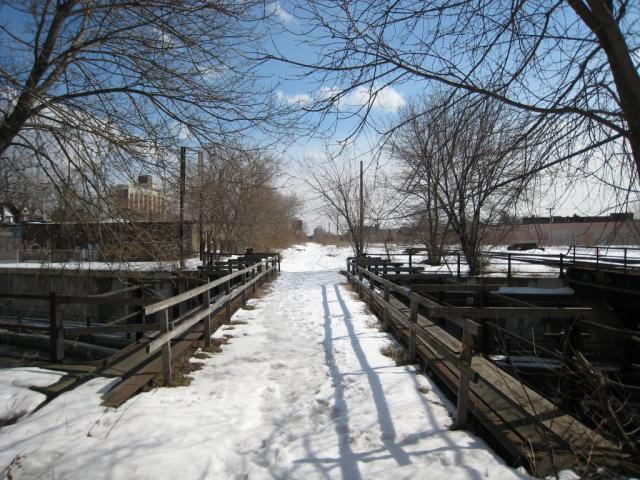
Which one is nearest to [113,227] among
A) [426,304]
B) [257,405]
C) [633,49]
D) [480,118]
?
[257,405]

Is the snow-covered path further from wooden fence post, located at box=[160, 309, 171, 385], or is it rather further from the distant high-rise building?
the distant high-rise building

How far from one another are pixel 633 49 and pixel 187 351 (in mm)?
5996

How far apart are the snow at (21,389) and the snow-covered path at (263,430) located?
25cm

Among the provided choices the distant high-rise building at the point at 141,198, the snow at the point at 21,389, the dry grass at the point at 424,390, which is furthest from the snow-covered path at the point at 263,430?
the distant high-rise building at the point at 141,198

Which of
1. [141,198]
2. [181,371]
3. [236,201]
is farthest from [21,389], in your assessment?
[236,201]

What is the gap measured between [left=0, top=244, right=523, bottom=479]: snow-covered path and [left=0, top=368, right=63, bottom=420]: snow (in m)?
0.25

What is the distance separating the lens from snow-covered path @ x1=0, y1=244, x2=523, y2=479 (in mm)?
3059

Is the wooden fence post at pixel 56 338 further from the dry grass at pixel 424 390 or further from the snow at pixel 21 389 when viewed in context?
the dry grass at pixel 424 390

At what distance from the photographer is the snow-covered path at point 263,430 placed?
3059 mm

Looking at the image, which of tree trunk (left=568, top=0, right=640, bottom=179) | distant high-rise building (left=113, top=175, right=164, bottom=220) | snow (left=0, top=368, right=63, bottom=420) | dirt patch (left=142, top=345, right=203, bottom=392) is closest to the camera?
tree trunk (left=568, top=0, right=640, bottom=179)

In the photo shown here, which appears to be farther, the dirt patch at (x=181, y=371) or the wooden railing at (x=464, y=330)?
the dirt patch at (x=181, y=371)

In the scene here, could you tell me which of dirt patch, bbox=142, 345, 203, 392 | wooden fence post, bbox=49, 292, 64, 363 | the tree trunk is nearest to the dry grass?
dirt patch, bbox=142, 345, 203, 392

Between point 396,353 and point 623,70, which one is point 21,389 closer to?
point 396,353

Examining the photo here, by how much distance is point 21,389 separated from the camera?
4.39m
